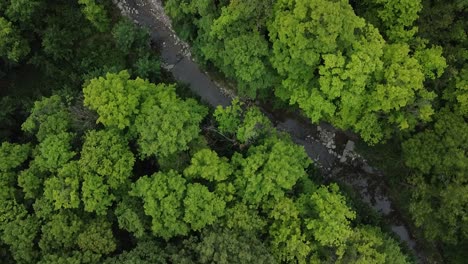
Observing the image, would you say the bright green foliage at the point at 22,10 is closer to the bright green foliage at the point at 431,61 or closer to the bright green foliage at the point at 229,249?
the bright green foliage at the point at 229,249

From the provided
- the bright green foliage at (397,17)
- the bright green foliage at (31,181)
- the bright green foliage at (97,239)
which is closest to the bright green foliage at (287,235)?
the bright green foliage at (97,239)

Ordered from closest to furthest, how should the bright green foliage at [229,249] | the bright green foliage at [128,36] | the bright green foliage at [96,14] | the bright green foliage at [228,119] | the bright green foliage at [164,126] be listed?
the bright green foliage at [229,249] < the bright green foliage at [164,126] < the bright green foliage at [228,119] < the bright green foliage at [96,14] < the bright green foliage at [128,36]

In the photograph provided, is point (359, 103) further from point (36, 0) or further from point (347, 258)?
point (36, 0)

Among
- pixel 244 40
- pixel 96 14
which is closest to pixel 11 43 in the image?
pixel 96 14

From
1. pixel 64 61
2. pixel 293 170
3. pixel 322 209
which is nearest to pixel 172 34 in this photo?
pixel 64 61

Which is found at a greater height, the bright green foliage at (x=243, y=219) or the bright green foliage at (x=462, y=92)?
the bright green foliage at (x=462, y=92)

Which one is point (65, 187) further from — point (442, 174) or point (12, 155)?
point (442, 174)
